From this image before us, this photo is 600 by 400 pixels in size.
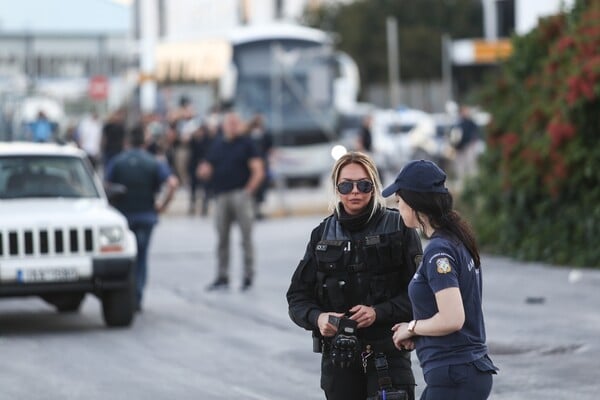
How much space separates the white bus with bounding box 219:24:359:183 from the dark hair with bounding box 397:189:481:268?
33.6m

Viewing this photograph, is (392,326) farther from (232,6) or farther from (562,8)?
(232,6)

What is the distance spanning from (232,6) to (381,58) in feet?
68.9

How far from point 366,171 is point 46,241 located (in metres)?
7.63

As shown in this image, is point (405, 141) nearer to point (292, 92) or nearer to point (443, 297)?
point (292, 92)

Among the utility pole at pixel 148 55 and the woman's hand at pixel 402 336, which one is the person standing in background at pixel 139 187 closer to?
the woman's hand at pixel 402 336

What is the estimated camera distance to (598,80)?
62.7ft

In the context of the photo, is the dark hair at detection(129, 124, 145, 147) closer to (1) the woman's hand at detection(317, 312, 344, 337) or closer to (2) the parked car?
(1) the woman's hand at detection(317, 312, 344, 337)

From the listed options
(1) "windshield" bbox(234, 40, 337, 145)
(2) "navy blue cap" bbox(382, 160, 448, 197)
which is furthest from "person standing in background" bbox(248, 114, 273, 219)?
(2) "navy blue cap" bbox(382, 160, 448, 197)

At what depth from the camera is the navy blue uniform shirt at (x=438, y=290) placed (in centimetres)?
609

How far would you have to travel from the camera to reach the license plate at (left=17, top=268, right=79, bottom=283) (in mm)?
14081

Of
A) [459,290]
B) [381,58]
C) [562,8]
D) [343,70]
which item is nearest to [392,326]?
[459,290]

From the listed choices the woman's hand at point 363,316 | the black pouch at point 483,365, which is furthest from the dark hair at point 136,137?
the black pouch at point 483,365

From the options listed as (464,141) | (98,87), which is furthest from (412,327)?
(98,87)

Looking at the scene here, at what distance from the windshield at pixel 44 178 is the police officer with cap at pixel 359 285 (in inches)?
331
